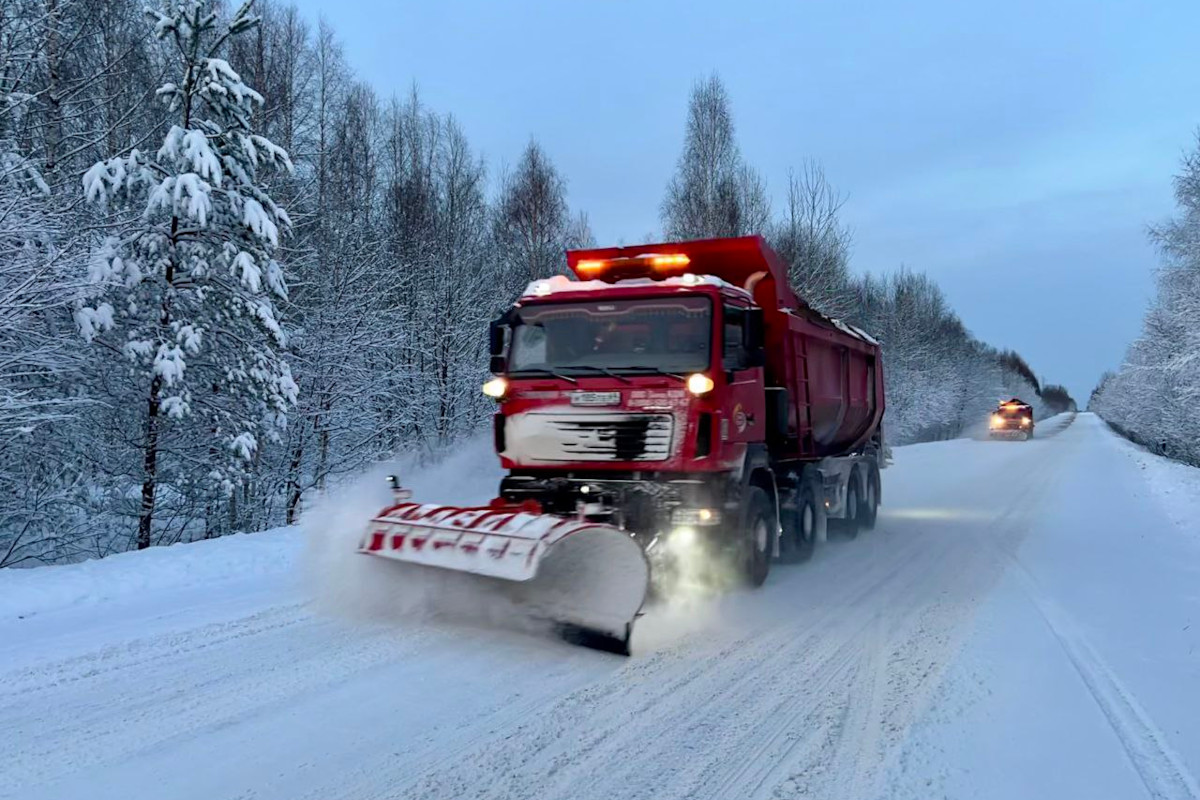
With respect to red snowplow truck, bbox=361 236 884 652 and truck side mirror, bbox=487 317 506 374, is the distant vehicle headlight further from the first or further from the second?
truck side mirror, bbox=487 317 506 374

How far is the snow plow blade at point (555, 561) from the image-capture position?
5207 millimetres

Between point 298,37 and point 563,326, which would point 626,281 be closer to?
point 563,326

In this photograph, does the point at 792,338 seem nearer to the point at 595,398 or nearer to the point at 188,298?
the point at 595,398

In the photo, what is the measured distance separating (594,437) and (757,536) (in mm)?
1970

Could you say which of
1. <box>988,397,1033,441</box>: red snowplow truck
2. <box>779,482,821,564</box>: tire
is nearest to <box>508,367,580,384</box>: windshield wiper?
<box>779,482,821,564</box>: tire

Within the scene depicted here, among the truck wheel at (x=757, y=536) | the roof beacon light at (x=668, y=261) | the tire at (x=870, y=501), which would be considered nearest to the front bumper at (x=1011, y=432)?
the tire at (x=870, y=501)

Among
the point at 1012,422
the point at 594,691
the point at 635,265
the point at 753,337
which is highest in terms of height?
the point at 635,265

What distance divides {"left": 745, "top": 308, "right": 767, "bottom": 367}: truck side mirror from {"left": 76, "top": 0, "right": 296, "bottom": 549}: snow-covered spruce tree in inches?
278

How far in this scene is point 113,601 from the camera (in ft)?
20.8

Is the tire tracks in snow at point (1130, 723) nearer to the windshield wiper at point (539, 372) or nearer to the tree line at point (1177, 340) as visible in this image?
the windshield wiper at point (539, 372)

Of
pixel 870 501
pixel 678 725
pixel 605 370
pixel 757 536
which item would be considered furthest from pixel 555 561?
pixel 870 501

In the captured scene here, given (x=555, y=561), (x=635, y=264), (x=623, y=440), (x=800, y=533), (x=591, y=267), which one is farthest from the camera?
(x=800, y=533)

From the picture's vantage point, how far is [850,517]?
11.2 m

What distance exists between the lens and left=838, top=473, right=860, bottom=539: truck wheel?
11.1 meters
